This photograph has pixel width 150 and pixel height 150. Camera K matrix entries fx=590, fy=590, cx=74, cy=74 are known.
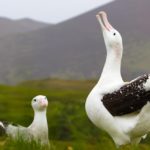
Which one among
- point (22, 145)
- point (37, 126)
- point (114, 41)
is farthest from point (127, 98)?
point (22, 145)

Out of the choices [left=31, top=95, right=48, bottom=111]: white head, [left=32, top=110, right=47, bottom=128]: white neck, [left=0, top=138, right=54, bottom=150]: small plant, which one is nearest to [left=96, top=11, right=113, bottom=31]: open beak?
[left=31, top=95, right=48, bottom=111]: white head

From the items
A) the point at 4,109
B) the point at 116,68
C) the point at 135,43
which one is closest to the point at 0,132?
the point at 116,68

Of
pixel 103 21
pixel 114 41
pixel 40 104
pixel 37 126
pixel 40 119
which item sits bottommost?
pixel 37 126

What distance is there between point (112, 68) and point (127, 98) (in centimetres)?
56

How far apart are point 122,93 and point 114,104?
0.16 meters

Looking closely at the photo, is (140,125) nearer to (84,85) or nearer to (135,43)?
(84,85)

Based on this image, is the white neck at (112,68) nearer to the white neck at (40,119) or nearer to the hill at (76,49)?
the white neck at (40,119)

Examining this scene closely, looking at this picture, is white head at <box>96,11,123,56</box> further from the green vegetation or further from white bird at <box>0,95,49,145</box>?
white bird at <box>0,95,49,145</box>

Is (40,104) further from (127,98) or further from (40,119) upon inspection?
(127,98)

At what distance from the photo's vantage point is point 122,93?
6.82 m

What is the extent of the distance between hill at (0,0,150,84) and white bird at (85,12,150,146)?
11825cm

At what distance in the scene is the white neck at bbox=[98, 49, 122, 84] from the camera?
7.09m

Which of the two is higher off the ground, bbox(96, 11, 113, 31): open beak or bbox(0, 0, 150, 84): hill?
bbox(0, 0, 150, 84): hill

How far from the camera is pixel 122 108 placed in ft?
22.4
